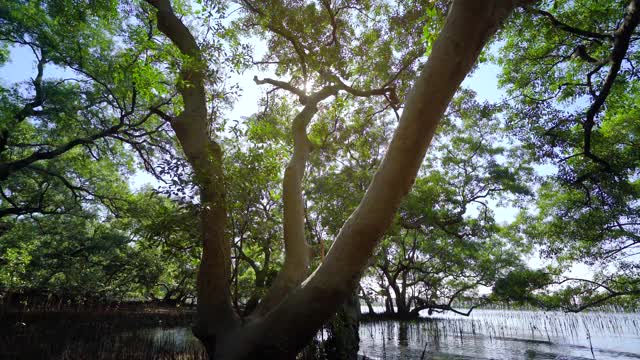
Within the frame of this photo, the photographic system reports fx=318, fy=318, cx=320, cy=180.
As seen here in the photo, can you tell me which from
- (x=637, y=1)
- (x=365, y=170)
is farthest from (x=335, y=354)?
(x=637, y=1)

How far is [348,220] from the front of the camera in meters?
2.56

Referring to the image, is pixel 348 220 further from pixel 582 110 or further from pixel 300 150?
pixel 582 110

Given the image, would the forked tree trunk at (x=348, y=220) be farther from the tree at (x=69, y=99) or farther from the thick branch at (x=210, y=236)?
the tree at (x=69, y=99)

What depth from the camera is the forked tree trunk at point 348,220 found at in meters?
2.08

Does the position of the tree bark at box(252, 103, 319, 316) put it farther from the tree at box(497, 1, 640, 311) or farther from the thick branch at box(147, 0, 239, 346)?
the tree at box(497, 1, 640, 311)

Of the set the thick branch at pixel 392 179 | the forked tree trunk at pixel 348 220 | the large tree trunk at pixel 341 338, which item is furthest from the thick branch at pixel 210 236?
the large tree trunk at pixel 341 338

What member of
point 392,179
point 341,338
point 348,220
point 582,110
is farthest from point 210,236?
point 582,110

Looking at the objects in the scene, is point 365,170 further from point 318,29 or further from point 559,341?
point 559,341

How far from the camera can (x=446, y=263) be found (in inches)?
832

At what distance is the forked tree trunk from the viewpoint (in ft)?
6.82

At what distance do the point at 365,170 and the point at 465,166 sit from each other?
4830mm

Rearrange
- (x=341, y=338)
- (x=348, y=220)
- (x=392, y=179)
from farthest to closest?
(x=341, y=338) → (x=348, y=220) → (x=392, y=179)

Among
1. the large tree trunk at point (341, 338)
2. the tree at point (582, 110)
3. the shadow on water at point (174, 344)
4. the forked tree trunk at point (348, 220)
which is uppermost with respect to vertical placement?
the tree at point (582, 110)

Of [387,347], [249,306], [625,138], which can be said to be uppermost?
[625,138]
